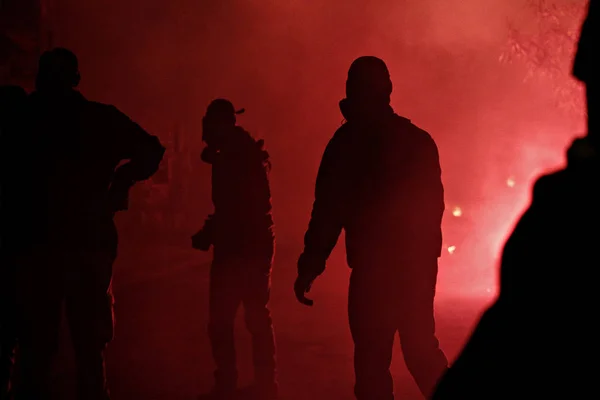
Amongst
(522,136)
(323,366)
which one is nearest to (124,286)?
(323,366)

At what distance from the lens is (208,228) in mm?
4273

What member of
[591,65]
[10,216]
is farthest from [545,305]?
[10,216]

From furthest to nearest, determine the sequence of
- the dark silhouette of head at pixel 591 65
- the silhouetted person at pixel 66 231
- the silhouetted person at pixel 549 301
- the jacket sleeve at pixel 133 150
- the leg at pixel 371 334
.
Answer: the jacket sleeve at pixel 133 150, the silhouetted person at pixel 66 231, the leg at pixel 371 334, the dark silhouette of head at pixel 591 65, the silhouetted person at pixel 549 301

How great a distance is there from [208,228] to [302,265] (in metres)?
1.37

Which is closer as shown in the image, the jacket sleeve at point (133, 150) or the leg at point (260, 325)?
the jacket sleeve at point (133, 150)

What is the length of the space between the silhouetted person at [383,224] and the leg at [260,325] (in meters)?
1.31

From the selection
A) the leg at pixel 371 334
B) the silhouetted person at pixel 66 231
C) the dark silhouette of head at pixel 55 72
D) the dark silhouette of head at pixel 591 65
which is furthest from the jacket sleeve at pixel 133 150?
the dark silhouette of head at pixel 591 65

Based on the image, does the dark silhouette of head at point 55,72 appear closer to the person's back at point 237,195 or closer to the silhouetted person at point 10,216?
the silhouetted person at point 10,216

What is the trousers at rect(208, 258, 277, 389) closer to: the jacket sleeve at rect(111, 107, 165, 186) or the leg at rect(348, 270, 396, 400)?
the jacket sleeve at rect(111, 107, 165, 186)

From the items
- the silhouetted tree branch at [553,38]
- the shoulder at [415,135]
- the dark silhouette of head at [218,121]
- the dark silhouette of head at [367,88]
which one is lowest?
the shoulder at [415,135]

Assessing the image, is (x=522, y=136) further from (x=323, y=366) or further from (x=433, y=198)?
(x=433, y=198)

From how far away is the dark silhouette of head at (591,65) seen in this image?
3.32 ft

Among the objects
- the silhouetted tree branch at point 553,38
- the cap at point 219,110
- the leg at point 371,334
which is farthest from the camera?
the silhouetted tree branch at point 553,38

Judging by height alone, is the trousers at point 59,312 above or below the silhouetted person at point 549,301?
above
